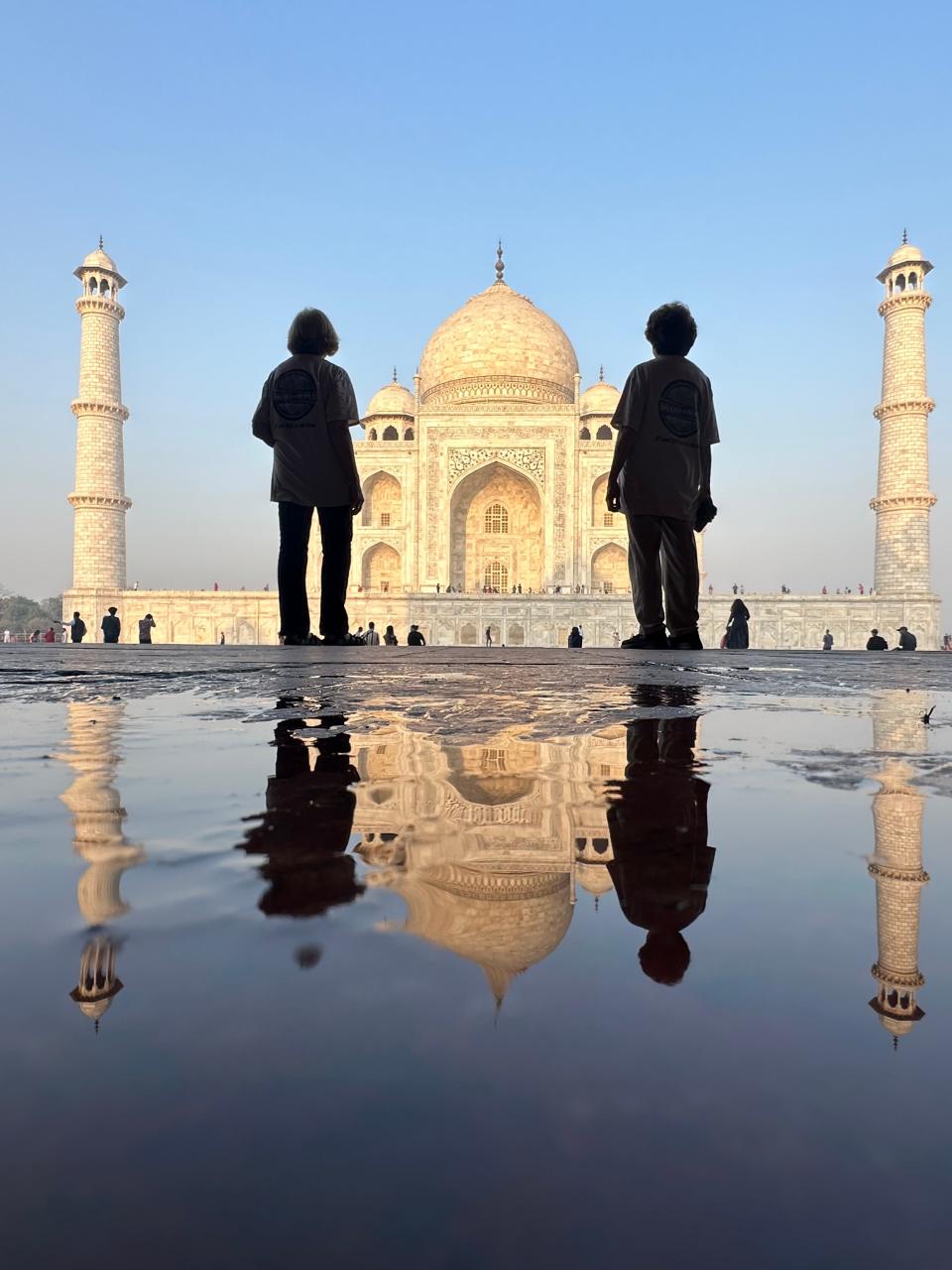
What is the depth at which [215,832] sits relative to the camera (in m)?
0.57

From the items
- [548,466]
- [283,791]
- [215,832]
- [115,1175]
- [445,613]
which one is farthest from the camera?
[548,466]

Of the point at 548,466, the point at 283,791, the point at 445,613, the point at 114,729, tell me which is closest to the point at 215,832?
the point at 283,791

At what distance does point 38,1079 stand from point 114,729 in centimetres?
104

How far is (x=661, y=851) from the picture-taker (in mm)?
511

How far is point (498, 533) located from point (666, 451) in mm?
20849

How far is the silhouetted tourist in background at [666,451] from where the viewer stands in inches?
138

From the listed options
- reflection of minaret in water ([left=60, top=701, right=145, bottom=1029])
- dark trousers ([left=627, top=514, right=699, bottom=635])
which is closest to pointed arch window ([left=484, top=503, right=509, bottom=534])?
dark trousers ([left=627, top=514, right=699, bottom=635])

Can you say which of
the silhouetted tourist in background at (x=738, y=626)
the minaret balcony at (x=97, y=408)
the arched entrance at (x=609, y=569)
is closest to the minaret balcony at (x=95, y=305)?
the minaret balcony at (x=97, y=408)

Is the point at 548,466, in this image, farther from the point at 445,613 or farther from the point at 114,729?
the point at 114,729

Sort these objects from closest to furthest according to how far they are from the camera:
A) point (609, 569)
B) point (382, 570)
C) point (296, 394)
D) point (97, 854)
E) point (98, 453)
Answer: point (97, 854) → point (296, 394) → point (98, 453) → point (609, 569) → point (382, 570)

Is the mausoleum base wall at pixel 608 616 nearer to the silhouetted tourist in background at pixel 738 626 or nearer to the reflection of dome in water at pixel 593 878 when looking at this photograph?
the silhouetted tourist in background at pixel 738 626

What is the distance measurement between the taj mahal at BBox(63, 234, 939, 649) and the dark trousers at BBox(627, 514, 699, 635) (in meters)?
15.3

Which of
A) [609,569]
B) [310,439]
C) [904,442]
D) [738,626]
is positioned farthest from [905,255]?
[310,439]

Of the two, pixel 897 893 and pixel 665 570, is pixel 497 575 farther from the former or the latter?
pixel 897 893
